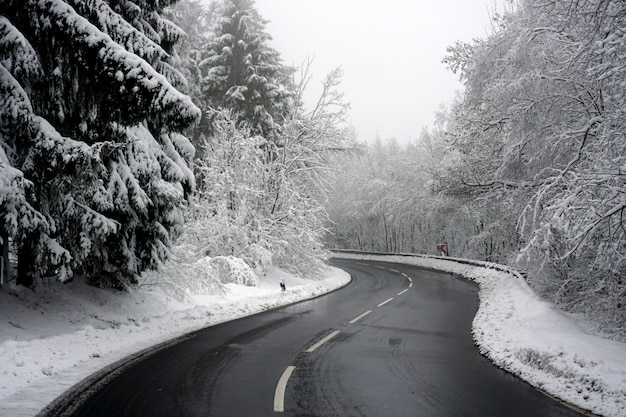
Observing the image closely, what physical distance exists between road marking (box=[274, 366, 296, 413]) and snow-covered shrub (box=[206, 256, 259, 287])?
11260 millimetres

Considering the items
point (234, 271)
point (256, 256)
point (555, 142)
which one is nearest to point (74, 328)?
point (234, 271)

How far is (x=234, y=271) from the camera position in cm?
1858

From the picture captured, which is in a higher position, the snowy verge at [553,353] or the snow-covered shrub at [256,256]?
the snow-covered shrub at [256,256]

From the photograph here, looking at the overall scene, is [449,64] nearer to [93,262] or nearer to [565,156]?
[565,156]

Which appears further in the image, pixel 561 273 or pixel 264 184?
pixel 264 184

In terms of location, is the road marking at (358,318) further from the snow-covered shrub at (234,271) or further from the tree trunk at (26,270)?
the tree trunk at (26,270)

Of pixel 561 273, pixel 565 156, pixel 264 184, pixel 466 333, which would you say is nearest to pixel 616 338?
pixel 466 333

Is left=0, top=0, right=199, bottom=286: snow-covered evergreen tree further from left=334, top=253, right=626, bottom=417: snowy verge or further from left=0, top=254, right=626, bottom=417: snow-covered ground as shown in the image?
left=334, top=253, right=626, bottom=417: snowy verge

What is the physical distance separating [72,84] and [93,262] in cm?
389

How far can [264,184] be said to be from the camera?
2320 cm

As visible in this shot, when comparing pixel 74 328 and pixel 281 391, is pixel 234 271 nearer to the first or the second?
pixel 74 328

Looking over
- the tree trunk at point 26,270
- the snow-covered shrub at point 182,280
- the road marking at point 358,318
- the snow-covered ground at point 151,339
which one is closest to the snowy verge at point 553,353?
the snow-covered ground at point 151,339

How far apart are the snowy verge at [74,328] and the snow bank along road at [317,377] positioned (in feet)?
1.93

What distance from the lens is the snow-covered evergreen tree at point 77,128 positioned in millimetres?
7781
